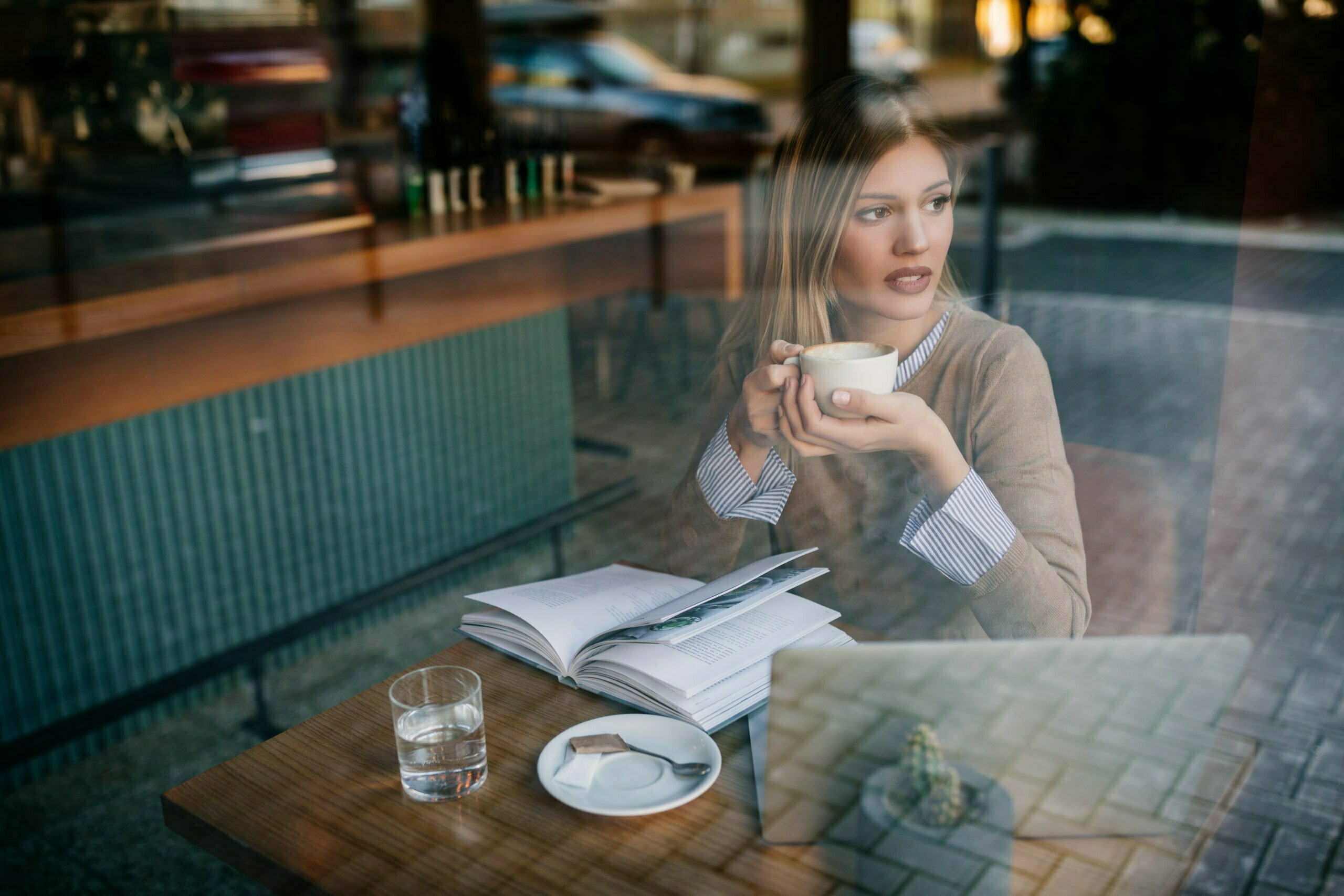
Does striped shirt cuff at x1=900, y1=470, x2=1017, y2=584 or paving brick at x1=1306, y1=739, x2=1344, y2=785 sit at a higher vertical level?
striped shirt cuff at x1=900, y1=470, x2=1017, y2=584

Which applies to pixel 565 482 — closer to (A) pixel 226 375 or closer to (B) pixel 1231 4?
(A) pixel 226 375

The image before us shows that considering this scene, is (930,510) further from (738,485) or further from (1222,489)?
(1222,489)

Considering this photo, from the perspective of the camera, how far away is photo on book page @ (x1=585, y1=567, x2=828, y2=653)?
1168 millimetres

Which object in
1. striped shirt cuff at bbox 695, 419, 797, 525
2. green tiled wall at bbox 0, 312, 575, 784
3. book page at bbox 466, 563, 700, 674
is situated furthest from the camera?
green tiled wall at bbox 0, 312, 575, 784

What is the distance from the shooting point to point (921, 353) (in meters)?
1.28

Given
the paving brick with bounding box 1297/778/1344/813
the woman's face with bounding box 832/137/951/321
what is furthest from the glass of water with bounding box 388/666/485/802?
the paving brick with bounding box 1297/778/1344/813

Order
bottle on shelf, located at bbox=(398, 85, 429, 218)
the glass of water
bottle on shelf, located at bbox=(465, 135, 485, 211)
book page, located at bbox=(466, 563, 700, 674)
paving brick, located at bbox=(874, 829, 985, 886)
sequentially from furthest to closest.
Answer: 1. bottle on shelf, located at bbox=(465, 135, 485, 211)
2. bottle on shelf, located at bbox=(398, 85, 429, 218)
3. book page, located at bbox=(466, 563, 700, 674)
4. the glass of water
5. paving brick, located at bbox=(874, 829, 985, 886)

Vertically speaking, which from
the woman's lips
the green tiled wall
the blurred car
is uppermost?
the blurred car

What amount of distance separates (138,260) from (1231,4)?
14.8 feet

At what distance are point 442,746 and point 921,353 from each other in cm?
69

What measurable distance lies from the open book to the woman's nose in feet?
1.25

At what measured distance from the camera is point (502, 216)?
3.38m

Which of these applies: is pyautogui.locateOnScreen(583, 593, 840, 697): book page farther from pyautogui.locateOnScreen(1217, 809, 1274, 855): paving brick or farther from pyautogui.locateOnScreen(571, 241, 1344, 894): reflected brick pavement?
pyautogui.locateOnScreen(1217, 809, 1274, 855): paving brick

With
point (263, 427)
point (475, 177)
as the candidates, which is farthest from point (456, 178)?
point (263, 427)
